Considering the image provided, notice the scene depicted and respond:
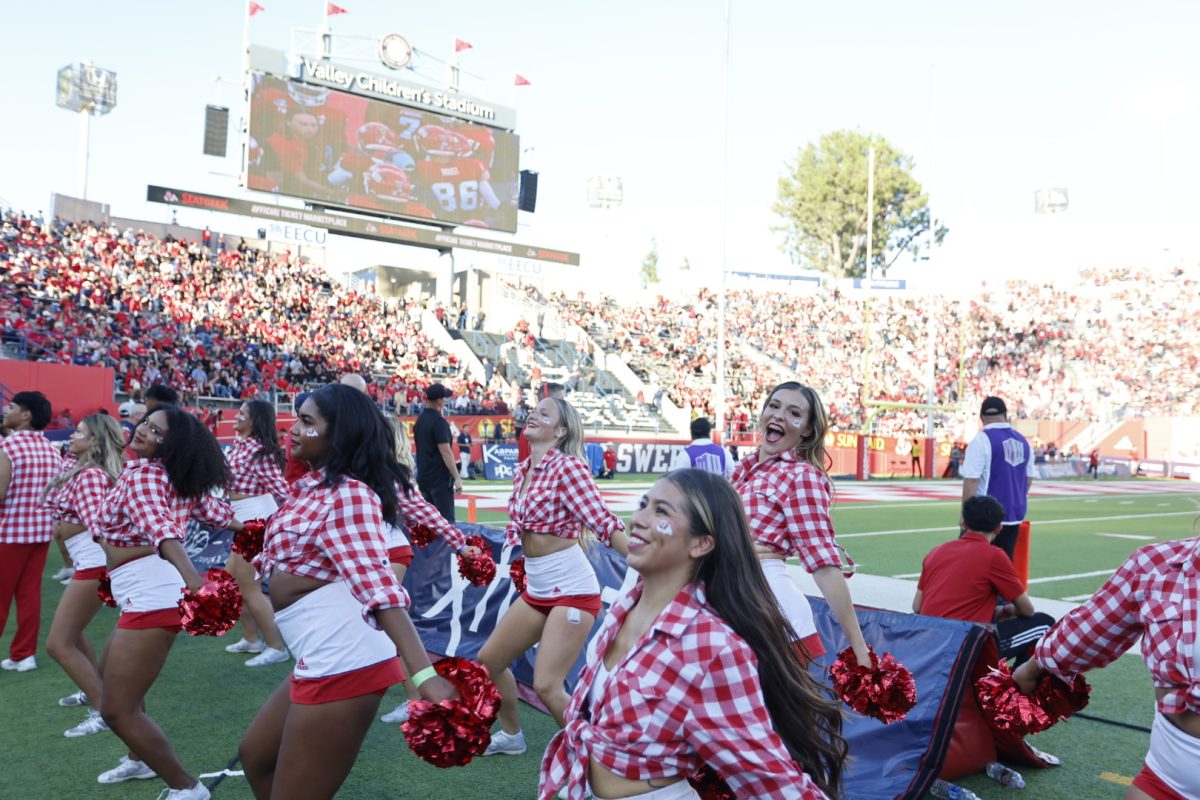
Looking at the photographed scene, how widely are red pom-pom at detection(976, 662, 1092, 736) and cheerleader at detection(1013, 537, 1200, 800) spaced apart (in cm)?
11

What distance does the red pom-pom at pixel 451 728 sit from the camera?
2.59m

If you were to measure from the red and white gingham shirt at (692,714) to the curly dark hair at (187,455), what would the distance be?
3129mm

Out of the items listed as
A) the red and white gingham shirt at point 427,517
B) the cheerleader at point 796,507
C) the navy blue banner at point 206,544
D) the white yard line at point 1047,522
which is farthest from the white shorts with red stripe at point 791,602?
the white yard line at point 1047,522

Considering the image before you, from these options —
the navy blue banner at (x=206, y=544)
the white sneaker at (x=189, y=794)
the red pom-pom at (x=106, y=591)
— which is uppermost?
the red pom-pom at (x=106, y=591)

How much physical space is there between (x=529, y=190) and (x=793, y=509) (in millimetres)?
35935

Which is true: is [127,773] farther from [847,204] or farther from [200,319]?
[847,204]

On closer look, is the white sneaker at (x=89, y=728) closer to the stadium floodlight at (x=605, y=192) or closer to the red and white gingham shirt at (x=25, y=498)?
the red and white gingham shirt at (x=25, y=498)

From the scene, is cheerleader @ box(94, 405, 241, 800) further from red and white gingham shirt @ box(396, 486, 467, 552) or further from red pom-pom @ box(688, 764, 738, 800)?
red pom-pom @ box(688, 764, 738, 800)

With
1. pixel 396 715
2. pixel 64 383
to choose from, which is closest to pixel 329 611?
pixel 396 715

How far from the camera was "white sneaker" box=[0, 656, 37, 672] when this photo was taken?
6.99m

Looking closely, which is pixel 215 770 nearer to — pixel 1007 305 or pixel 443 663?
pixel 443 663

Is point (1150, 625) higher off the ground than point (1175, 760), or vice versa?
point (1150, 625)

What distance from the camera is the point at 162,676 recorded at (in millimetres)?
6816

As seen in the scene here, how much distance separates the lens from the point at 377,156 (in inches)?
1332
